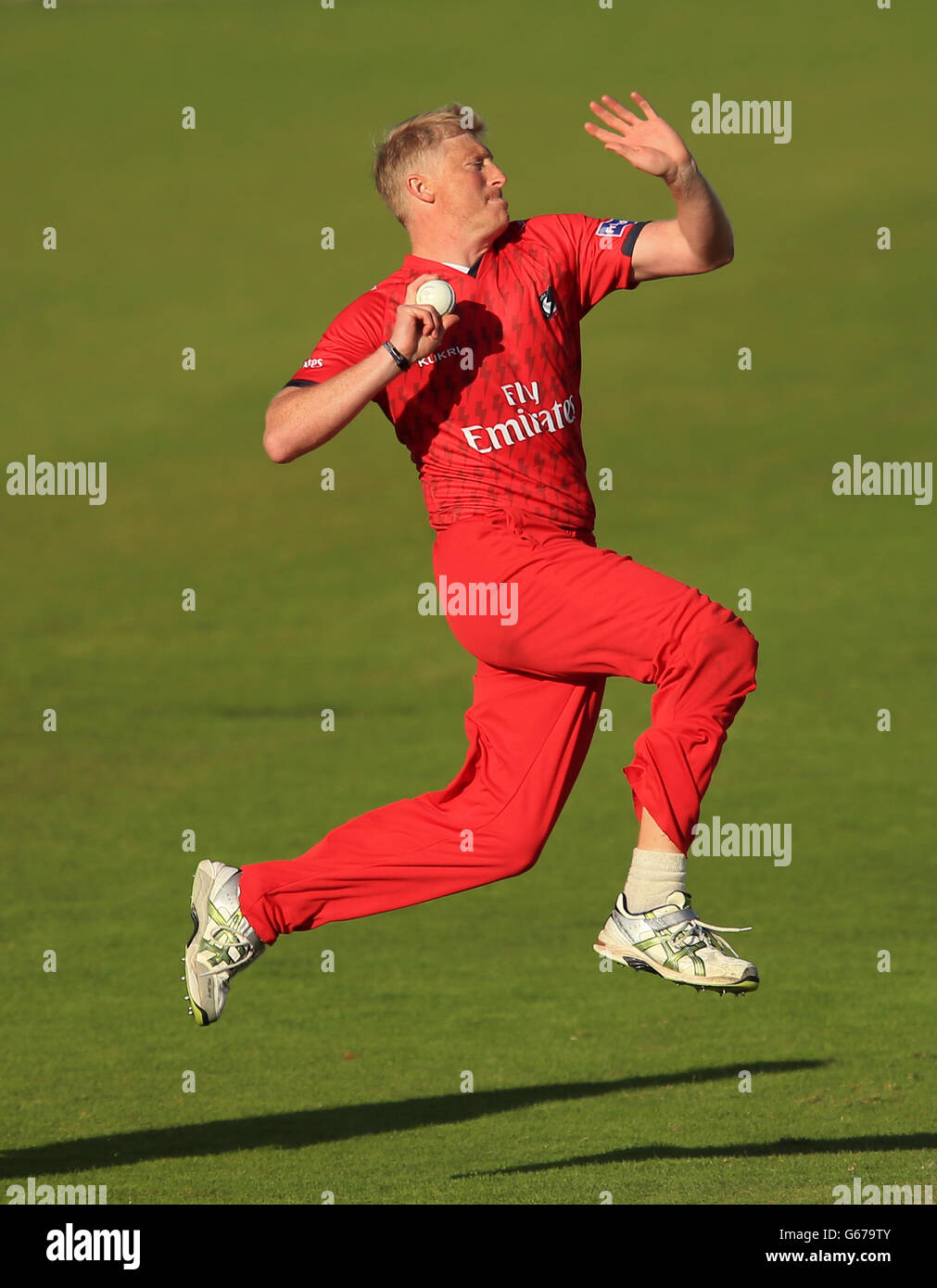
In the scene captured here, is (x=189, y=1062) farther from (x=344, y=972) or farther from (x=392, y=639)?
(x=392, y=639)

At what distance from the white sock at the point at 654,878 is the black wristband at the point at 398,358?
1.63m

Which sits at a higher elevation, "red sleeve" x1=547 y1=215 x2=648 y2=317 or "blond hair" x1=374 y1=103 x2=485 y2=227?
"blond hair" x1=374 y1=103 x2=485 y2=227

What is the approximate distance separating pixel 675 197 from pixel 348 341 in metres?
1.14

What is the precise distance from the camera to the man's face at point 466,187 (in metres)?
6.76

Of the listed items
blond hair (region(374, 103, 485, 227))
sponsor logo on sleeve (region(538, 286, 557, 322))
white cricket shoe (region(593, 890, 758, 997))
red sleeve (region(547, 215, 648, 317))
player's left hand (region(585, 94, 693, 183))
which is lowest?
white cricket shoe (region(593, 890, 758, 997))

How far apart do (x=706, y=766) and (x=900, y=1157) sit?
14.3ft

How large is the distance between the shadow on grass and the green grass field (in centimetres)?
6

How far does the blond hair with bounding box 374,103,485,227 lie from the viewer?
6.80m

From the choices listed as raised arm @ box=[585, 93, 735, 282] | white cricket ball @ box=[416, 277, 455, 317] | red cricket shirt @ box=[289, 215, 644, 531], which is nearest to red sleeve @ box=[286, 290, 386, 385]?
red cricket shirt @ box=[289, 215, 644, 531]

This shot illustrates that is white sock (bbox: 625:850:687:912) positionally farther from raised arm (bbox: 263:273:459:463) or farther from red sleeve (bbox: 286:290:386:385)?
red sleeve (bbox: 286:290:386:385)

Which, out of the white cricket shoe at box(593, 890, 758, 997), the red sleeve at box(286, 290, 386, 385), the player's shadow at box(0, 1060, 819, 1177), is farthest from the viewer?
the player's shadow at box(0, 1060, 819, 1177)

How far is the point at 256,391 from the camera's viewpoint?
3059 centimetres

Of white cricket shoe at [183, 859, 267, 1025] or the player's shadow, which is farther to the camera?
the player's shadow

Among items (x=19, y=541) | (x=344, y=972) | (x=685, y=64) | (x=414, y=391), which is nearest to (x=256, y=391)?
(x=19, y=541)
